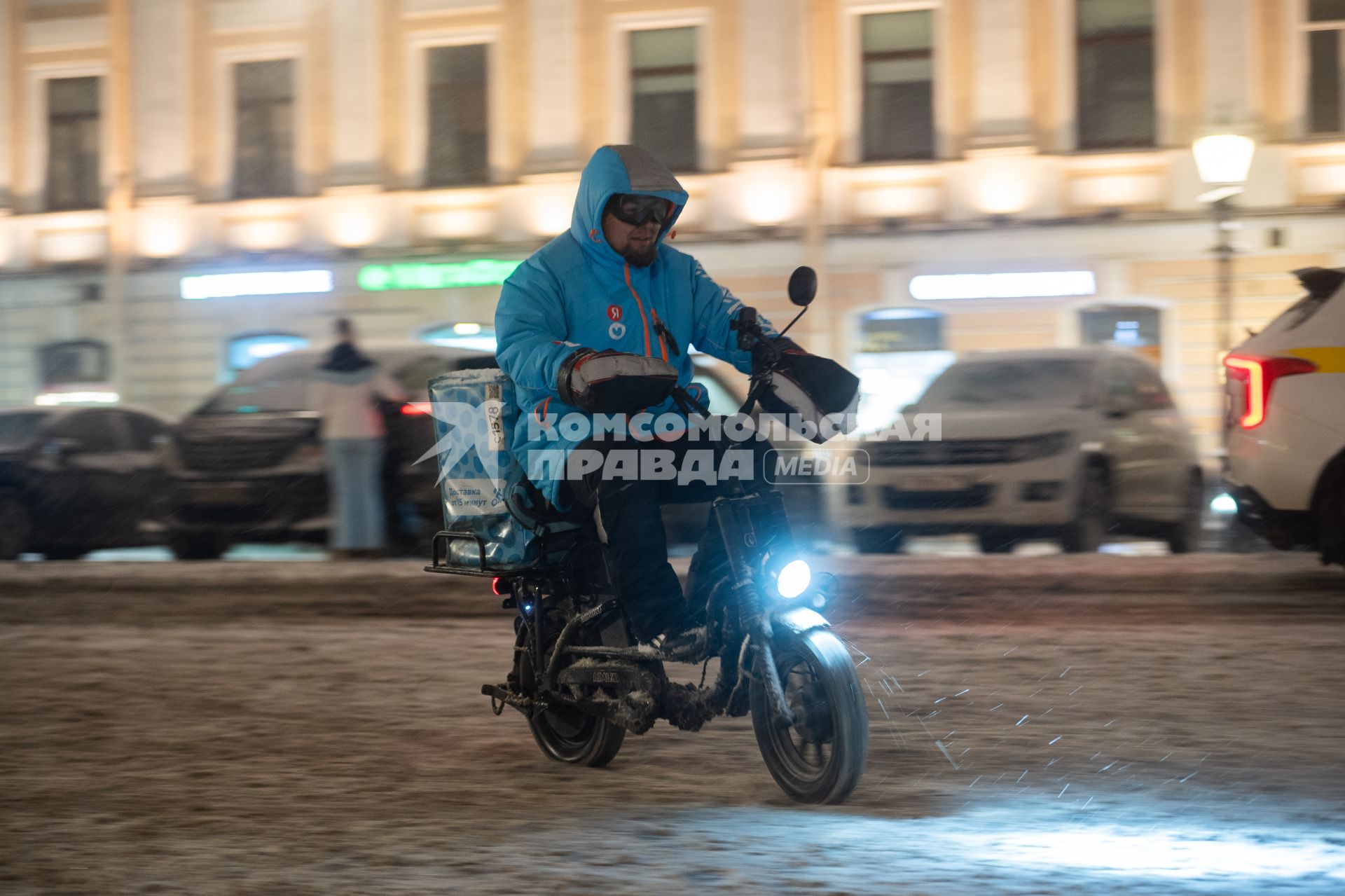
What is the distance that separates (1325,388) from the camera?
9.76 metres

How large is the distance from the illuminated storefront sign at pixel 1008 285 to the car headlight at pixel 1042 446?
10502 mm

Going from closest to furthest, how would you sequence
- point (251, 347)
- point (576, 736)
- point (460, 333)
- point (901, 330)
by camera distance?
1. point (576, 736)
2. point (901, 330)
3. point (460, 333)
4. point (251, 347)

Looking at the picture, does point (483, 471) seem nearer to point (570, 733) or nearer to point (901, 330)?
point (570, 733)

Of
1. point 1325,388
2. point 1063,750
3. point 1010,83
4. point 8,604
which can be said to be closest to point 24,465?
point 8,604

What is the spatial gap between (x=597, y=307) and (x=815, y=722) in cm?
138

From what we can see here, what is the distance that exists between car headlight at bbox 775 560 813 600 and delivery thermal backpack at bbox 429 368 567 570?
949mm

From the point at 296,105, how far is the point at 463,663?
20.0m

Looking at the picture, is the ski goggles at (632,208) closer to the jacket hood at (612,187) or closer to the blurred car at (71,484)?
the jacket hood at (612,187)

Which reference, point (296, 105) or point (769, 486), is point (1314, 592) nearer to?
A: point (769, 486)

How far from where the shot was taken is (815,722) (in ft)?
15.9

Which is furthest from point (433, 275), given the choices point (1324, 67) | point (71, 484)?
point (1324, 67)

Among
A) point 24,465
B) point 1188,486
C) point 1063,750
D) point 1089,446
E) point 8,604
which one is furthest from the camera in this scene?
point 24,465

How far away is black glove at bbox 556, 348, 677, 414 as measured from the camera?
470 cm

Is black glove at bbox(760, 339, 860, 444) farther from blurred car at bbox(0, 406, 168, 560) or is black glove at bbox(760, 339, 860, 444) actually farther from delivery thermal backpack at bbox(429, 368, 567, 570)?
blurred car at bbox(0, 406, 168, 560)
